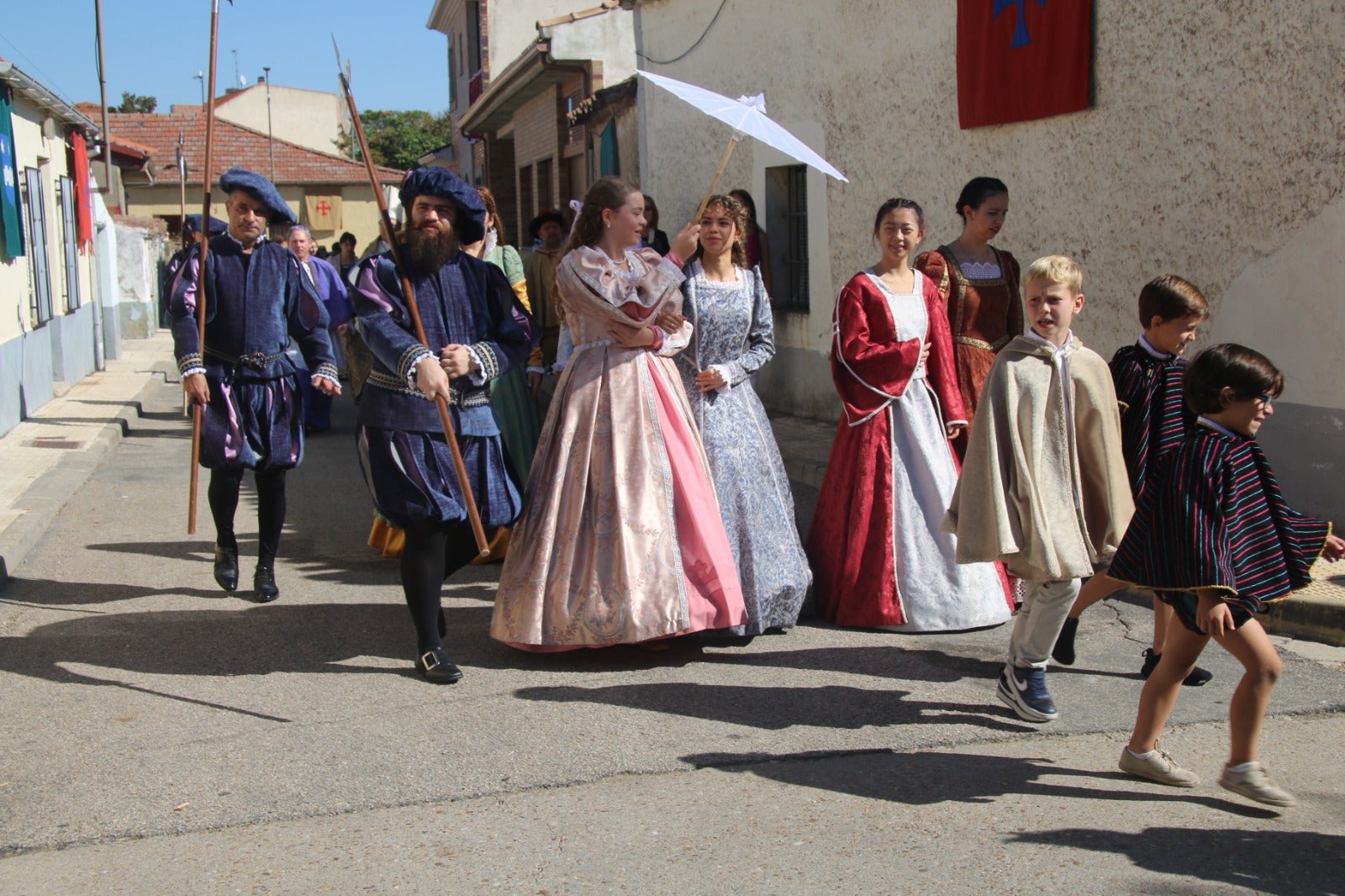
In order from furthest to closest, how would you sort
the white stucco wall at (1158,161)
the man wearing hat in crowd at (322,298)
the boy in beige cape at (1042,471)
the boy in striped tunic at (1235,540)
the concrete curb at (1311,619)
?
the white stucco wall at (1158,161)
the man wearing hat in crowd at (322,298)
the concrete curb at (1311,619)
the boy in beige cape at (1042,471)
the boy in striped tunic at (1235,540)

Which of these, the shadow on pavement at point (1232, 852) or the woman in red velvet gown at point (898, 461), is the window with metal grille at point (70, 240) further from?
the shadow on pavement at point (1232, 852)

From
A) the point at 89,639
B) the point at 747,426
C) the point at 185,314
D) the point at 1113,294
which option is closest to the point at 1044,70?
the point at 1113,294

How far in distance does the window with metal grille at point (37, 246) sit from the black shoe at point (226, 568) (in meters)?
8.69

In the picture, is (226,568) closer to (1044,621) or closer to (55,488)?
→ (55,488)

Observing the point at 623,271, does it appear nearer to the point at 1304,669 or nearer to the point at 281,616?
the point at 281,616

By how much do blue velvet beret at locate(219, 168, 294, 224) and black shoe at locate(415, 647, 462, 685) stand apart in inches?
83.6

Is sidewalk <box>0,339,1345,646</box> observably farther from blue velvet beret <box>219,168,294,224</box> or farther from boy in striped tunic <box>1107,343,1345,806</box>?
blue velvet beret <box>219,168,294,224</box>

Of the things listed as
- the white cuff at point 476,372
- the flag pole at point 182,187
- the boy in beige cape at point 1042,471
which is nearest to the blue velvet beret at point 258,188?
the flag pole at point 182,187

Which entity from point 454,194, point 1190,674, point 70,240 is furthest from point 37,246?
point 1190,674

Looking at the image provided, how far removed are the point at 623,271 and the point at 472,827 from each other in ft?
7.32

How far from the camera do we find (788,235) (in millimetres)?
13039

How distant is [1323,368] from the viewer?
6652 millimetres

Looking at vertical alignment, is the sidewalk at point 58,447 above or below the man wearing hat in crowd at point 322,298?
below

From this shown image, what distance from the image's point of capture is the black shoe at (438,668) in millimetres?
4824
